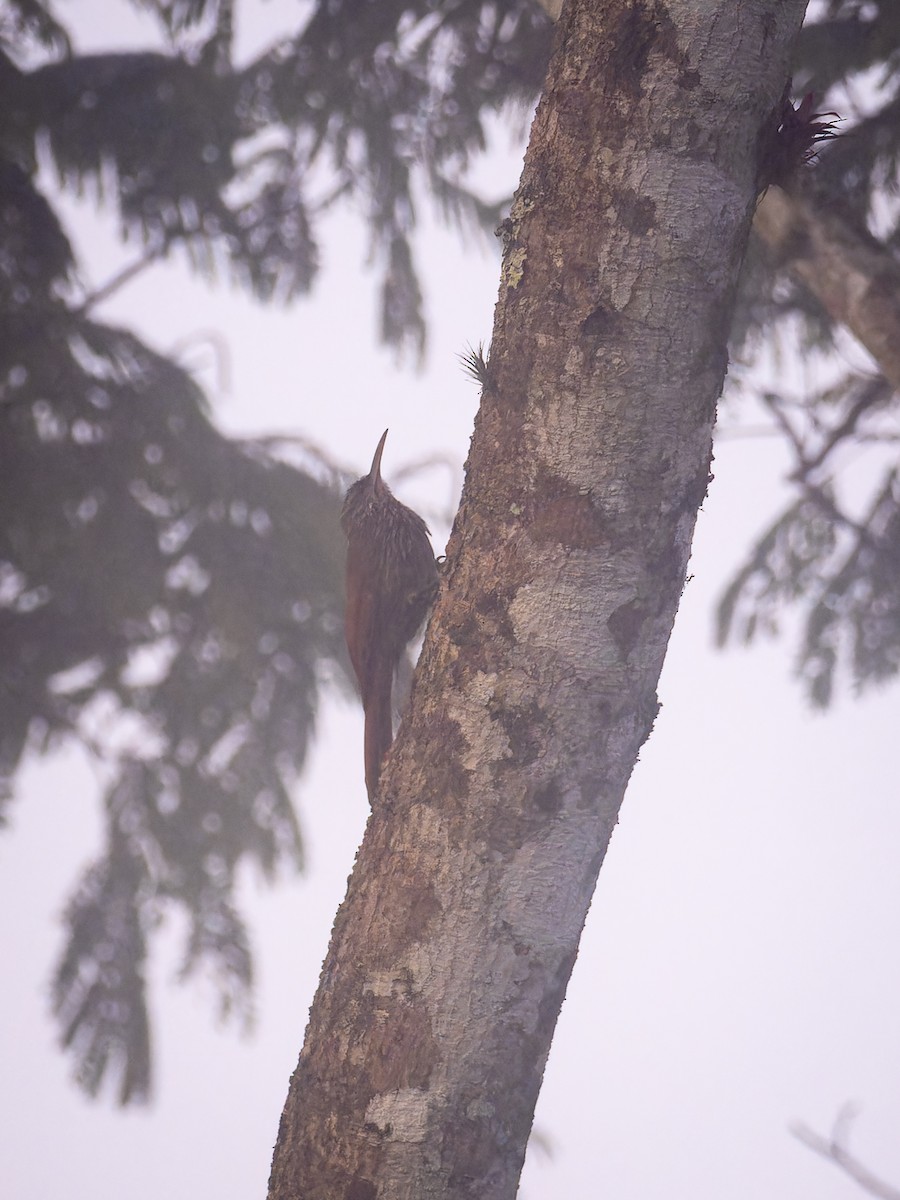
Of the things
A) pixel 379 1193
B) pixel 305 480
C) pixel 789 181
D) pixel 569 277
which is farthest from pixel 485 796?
pixel 305 480

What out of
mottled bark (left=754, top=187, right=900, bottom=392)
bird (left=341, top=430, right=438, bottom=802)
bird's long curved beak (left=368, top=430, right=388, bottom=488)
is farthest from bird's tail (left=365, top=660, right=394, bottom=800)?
mottled bark (left=754, top=187, right=900, bottom=392)

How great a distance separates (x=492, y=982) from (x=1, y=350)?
8.56 ft

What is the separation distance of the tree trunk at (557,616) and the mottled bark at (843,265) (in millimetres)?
1444

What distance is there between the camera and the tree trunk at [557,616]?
3.35ft

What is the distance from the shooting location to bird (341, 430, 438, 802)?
64.4 inches

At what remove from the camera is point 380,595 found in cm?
175

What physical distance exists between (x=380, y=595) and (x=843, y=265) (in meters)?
1.57

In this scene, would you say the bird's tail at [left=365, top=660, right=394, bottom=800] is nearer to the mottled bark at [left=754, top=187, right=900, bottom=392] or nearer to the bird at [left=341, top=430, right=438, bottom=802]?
the bird at [left=341, top=430, right=438, bottom=802]

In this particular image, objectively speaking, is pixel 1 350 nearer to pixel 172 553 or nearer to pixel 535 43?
pixel 172 553

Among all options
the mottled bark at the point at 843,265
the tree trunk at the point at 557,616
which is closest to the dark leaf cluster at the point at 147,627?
the mottled bark at the point at 843,265

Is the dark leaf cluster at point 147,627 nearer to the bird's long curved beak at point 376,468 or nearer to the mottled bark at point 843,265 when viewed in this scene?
the bird's long curved beak at point 376,468

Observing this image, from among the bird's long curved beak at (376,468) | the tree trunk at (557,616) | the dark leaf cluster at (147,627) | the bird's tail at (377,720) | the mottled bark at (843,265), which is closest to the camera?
the tree trunk at (557,616)

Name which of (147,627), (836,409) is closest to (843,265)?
(836,409)

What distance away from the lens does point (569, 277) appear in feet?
3.53
